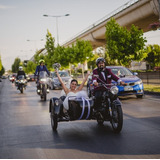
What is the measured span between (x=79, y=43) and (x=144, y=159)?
39.1 metres

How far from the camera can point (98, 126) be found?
7.40 meters

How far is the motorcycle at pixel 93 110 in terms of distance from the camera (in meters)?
6.29

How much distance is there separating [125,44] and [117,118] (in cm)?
1982

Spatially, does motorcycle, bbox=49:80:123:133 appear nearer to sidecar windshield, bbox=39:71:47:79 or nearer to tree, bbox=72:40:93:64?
sidecar windshield, bbox=39:71:47:79

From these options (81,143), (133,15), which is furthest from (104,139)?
(133,15)

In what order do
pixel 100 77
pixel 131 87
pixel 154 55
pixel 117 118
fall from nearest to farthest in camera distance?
pixel 117 118 < pixel 100 77 < pixel 131 87 < pixel 154 55

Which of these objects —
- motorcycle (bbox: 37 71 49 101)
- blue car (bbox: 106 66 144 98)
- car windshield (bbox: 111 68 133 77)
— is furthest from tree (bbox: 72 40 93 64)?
blue car (bbox: 106 66 144 98)

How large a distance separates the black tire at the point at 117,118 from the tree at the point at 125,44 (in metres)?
18.8

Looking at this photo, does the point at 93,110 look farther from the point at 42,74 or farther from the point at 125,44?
the point at 125,44

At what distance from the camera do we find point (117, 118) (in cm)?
631

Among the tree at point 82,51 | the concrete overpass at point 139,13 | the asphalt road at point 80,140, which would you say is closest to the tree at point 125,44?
the concrete overpass at point 139,13

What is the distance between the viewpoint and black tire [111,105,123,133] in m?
6.22

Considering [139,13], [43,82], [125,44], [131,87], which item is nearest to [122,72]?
[131,87]

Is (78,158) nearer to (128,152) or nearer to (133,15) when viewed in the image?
(128,152)
